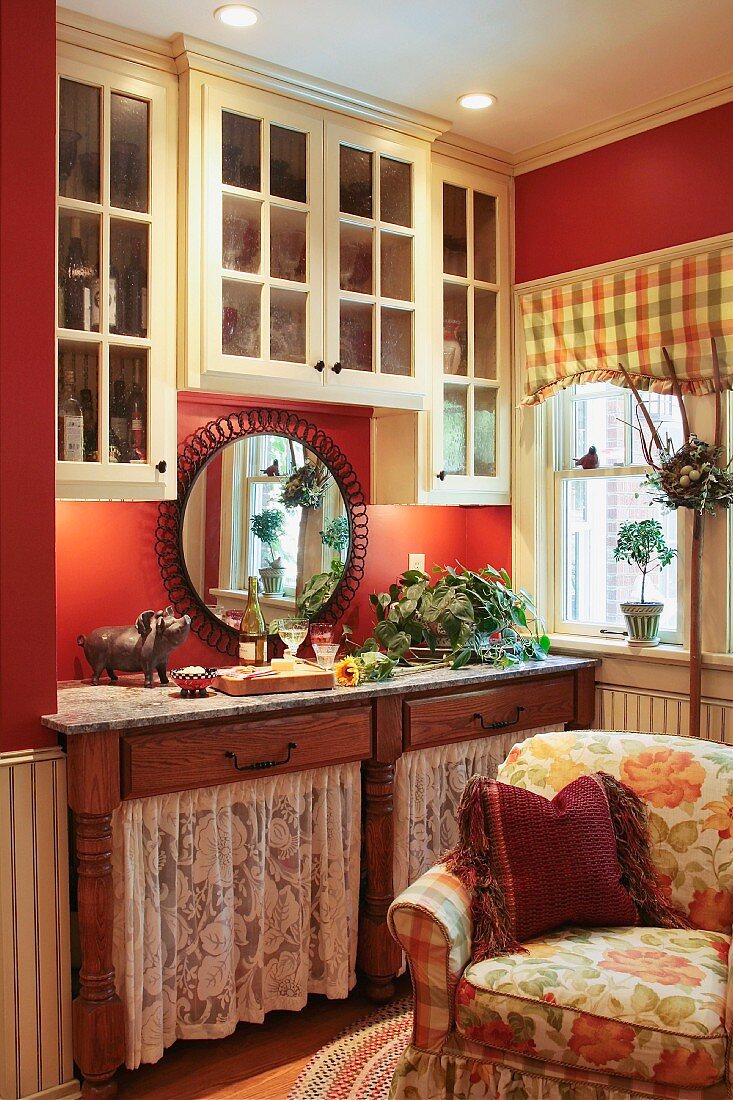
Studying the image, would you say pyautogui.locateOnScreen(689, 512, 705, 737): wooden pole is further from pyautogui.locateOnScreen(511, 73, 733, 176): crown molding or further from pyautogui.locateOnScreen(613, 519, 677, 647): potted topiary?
pyautogui.locateOnScreen(511, 73, 733, 176): crown molding

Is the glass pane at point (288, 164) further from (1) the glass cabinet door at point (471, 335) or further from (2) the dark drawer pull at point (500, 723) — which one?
(2) the dark drawer pull at point (500, 723)

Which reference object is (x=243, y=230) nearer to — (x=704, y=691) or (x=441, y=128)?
(x=441, y=128)

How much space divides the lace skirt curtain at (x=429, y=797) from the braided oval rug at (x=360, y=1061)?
1.25 feet

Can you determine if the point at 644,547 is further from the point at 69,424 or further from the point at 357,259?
the point at 69,424

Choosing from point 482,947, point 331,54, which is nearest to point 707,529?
point 482,947

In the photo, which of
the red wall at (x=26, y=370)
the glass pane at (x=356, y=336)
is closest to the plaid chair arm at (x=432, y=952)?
the red wall at (x=26, y=370)

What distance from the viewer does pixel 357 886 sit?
2889 millimetres

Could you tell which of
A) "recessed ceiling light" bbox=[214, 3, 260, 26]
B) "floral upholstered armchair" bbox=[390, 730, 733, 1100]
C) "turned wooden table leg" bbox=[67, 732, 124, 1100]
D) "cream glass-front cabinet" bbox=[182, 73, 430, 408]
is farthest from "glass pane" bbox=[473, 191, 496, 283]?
"turned wooden table leg" bbox=[67, 732, 124, 1100]

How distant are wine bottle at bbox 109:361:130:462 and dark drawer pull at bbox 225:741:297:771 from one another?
87 centimetres

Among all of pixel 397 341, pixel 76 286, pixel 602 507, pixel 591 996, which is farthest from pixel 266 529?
pixel 591 996

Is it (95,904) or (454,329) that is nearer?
(95,904)

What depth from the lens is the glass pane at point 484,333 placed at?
144 inches

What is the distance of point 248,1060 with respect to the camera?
2.58m

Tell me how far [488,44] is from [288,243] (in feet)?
2.64
